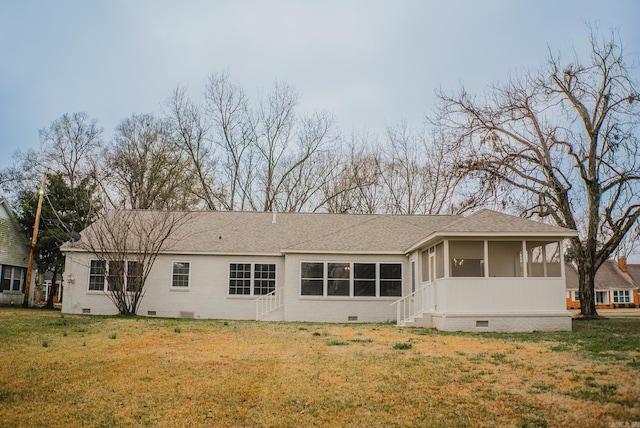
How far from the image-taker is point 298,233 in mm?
22578

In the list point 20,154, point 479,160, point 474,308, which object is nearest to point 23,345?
point 474,308

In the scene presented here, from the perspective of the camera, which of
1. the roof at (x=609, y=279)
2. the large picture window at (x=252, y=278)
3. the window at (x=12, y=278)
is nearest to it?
the large picture window at (x=252, y=278)

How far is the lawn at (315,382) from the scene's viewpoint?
630cm

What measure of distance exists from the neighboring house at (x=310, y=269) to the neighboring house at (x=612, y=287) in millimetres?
31433

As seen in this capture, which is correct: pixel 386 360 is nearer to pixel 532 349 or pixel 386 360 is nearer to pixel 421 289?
pixel 532 349

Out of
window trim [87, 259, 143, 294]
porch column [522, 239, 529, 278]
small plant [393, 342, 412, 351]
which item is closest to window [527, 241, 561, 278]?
porch column [522, 239, 529, 278]

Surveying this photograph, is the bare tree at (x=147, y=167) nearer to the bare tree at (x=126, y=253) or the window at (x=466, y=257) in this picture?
the bare tree at (x=126, y=253)

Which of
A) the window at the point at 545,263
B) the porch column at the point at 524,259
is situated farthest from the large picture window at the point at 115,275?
the window at the point at 545,263

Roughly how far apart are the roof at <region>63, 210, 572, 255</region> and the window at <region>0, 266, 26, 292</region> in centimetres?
664

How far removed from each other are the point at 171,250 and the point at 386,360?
13.7 metres

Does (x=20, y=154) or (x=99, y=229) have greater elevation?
(x=20, y=154)

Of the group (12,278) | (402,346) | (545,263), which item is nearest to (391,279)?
(545,263)

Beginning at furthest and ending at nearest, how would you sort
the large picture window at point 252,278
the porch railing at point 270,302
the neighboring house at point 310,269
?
the large picture window at point 252,278, the porch railing at point 270,302, the neighboring house at point 310,269

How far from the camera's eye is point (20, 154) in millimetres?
34500
